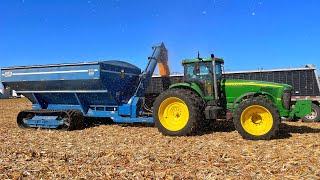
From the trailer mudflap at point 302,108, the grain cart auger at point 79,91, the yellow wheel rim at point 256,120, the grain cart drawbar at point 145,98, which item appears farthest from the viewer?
the grain cart auger at point 79,91

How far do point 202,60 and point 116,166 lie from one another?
616 cm

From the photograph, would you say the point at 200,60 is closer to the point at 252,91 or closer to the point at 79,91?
the point at 252,91

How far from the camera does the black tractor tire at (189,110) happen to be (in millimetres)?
12969

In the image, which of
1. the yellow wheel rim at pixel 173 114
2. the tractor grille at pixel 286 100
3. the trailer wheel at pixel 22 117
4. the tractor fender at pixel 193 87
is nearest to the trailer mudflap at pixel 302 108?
the tractor grille at pixel 286 100

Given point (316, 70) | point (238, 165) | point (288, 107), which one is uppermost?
point (316, 70)

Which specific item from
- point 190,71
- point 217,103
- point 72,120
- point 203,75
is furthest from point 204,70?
point 72,120

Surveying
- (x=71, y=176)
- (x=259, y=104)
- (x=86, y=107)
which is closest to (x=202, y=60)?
(x=259, y=104)

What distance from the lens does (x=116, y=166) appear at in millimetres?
8375

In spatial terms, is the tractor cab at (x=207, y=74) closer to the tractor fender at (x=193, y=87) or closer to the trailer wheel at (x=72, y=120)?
the tractor fender at (x=193, y=87)

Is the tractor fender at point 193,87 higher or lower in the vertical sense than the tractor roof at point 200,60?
lower

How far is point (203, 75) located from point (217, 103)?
100 cm

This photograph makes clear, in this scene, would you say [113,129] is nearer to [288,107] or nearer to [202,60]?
[202,60]

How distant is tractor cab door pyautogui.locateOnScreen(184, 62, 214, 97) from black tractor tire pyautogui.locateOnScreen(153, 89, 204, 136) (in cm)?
39

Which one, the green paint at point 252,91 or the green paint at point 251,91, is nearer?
the green paint at point 251,91
